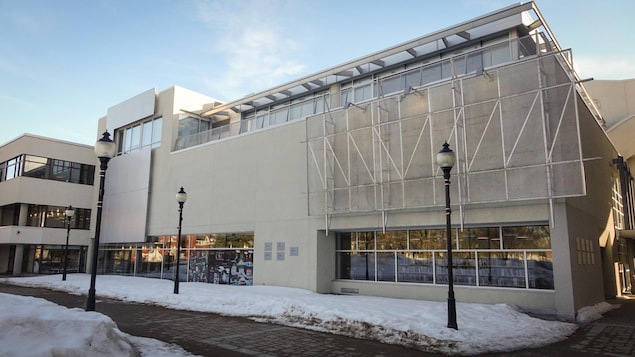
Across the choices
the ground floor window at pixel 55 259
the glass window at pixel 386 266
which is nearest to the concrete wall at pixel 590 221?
the glass window at pixel 386 266

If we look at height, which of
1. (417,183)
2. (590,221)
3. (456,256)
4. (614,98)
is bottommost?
(456,256)

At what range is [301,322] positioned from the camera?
1302 centimetres

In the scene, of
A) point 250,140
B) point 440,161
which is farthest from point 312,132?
point 440,161

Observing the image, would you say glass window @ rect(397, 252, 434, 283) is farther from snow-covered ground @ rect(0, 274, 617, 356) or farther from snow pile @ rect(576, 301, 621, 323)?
snow pile @ rect(576, 301, 621, 323)

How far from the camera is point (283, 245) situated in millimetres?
21797

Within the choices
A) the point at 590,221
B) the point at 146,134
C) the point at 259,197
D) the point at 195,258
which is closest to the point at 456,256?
the point at 590,221

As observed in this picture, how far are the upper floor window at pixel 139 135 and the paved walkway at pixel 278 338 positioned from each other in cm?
1925

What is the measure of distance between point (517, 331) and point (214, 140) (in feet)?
67.0

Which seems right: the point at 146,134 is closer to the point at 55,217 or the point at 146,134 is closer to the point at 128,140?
the point at 128,140

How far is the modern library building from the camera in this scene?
15156 mm

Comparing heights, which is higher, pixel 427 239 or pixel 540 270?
pixel 427 239

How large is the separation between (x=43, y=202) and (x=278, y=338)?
3347 centimetres

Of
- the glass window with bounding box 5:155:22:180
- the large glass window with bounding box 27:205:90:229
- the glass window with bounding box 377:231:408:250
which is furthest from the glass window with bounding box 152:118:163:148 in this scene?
the glass window with bounding box 377:231:408:250

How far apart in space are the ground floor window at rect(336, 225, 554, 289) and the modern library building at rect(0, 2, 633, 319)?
5cm
